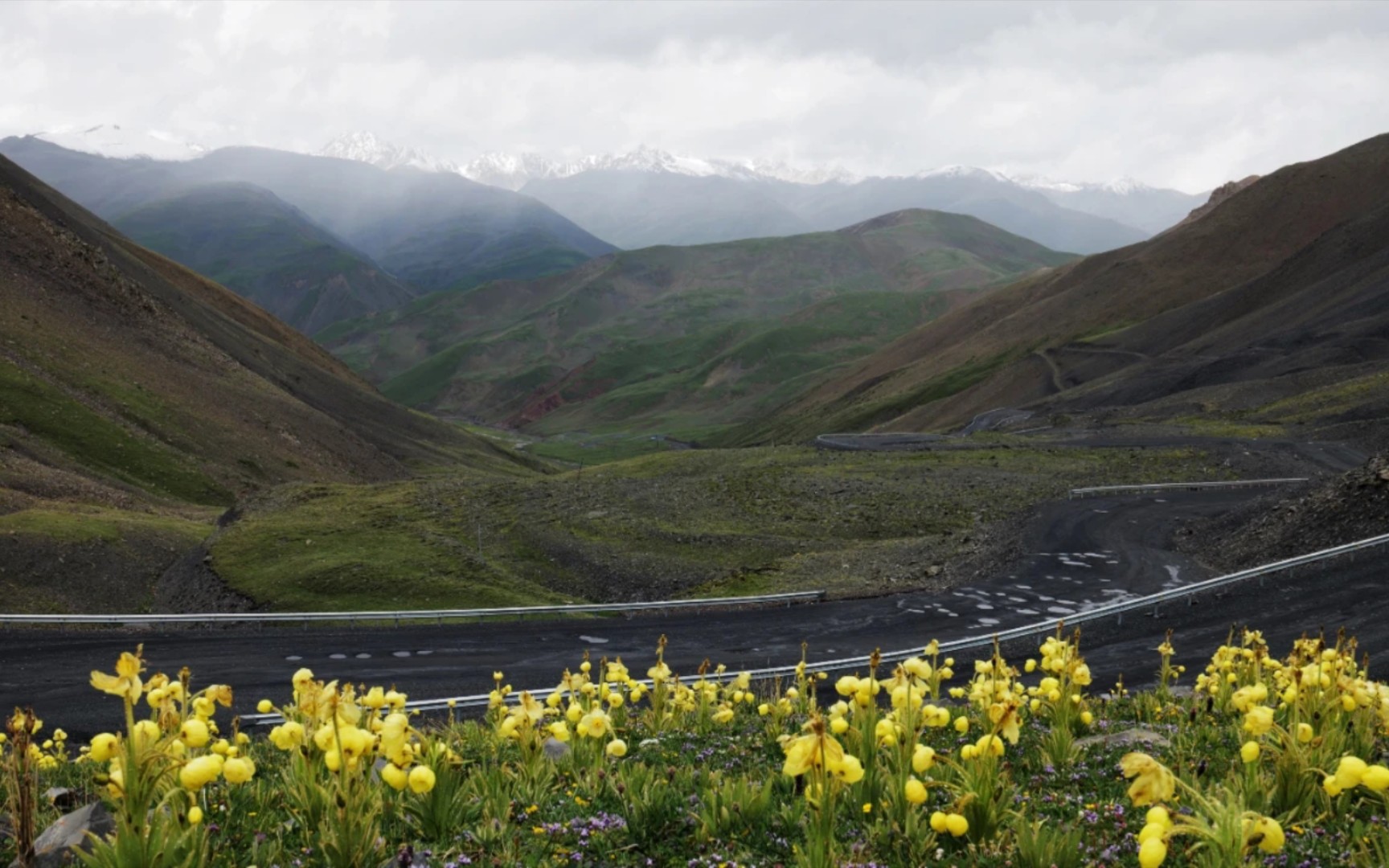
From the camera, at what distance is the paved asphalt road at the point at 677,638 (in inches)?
811

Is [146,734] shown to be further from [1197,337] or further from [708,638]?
[1197,337]

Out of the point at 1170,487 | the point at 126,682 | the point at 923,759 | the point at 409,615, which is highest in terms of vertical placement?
the point at 126,682

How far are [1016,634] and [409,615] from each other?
16.9 metres

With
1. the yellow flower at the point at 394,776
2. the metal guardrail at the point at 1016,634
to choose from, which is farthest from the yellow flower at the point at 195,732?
the metal guardrail at the point at 1016,634

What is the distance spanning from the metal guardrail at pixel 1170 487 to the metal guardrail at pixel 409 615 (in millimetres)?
21447

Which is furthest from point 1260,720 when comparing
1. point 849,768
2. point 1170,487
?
point 1170,487

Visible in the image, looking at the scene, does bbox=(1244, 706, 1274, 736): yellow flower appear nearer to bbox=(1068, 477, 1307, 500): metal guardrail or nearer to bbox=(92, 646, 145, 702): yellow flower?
bbox=(92, 646, 145, 702): yellow flower

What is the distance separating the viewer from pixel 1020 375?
11275 centimetres

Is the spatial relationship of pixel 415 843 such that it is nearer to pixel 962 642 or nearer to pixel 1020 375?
pixel 962 642

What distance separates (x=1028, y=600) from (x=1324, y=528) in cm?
1025

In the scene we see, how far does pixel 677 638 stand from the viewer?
24.8 m

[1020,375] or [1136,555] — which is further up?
[1020,375]

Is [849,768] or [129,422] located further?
[129,422]

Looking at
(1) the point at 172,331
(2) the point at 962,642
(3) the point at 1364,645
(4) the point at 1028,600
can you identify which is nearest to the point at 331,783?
(2) the point at 962,642
